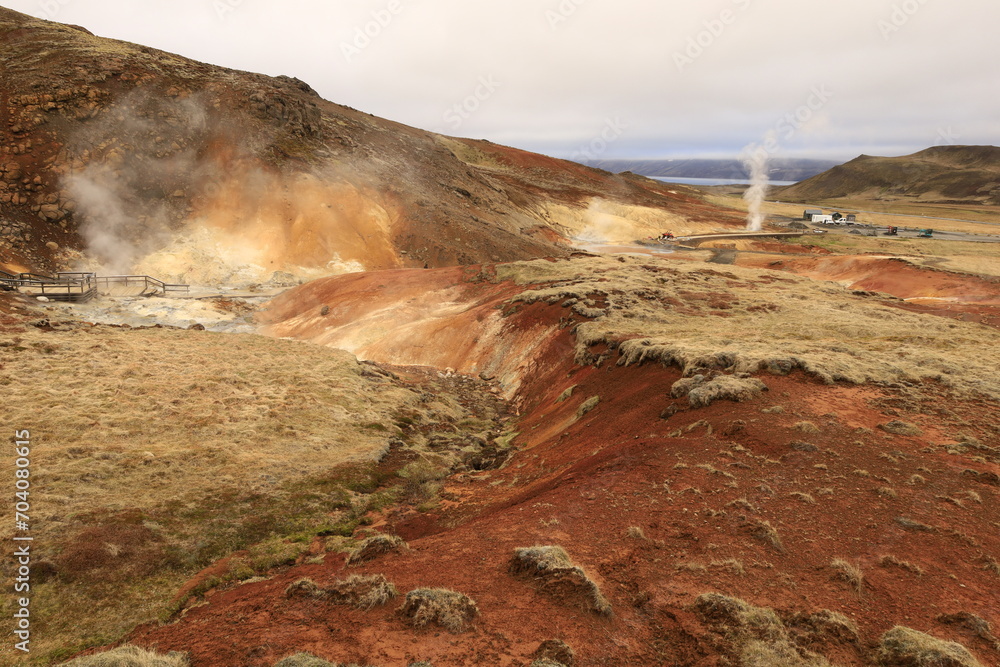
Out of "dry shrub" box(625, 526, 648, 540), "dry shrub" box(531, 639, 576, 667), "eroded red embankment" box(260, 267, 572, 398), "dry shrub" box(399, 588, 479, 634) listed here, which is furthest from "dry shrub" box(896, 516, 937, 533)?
"eroded red embankment" box(260, 267, 572, 398)

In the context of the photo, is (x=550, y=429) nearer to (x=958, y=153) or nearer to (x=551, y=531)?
(x=551, y=531)

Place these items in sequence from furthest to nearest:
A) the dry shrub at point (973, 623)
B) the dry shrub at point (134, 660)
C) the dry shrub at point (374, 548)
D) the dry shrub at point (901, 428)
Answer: the dry shrub at point (901, 428)
the dry shrub at point (374, 548)
the dry shrub at point (973, 623)
the dry shrub at point (134, 660)

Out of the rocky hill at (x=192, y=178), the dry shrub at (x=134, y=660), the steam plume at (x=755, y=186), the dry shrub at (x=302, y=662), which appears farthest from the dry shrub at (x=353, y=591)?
the steam plume at (x=755, y=186)

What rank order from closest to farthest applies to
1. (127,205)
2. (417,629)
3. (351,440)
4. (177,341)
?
(417,629)
(351,440)
(177,341)
(127,205)

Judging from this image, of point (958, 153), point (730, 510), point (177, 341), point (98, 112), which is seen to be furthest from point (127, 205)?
point (958, 153)

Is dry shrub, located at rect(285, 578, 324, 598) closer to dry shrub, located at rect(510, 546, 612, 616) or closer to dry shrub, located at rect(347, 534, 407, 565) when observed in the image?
dry shrub, located at rect(347, 534, 407, 565)

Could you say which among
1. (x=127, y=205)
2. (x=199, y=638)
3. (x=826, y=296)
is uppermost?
(x=127, y=205)

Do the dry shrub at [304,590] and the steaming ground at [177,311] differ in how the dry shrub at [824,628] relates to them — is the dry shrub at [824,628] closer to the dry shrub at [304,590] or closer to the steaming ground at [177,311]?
the dry shrub at [304,590]
